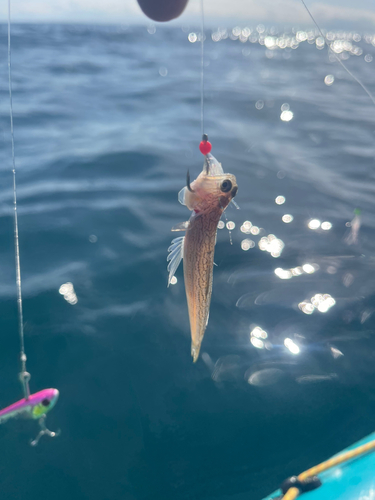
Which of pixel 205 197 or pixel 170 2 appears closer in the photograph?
pixel 205 197

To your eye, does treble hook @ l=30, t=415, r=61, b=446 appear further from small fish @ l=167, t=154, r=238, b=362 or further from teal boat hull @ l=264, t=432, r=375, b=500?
teal boat hull @ l=264, t=432, r=375, b=500

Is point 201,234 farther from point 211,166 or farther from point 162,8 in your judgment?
point 162,8

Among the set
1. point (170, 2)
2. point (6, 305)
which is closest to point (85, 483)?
point (6, 305)

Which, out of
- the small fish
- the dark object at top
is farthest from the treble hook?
the dark object at top

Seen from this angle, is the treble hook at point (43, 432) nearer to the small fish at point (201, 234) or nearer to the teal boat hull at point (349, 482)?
Result: the small fish at point (201, 234)

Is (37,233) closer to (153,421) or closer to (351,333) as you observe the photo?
(153,421)

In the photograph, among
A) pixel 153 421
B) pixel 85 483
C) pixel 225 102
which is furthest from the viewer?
pixel 225 102
